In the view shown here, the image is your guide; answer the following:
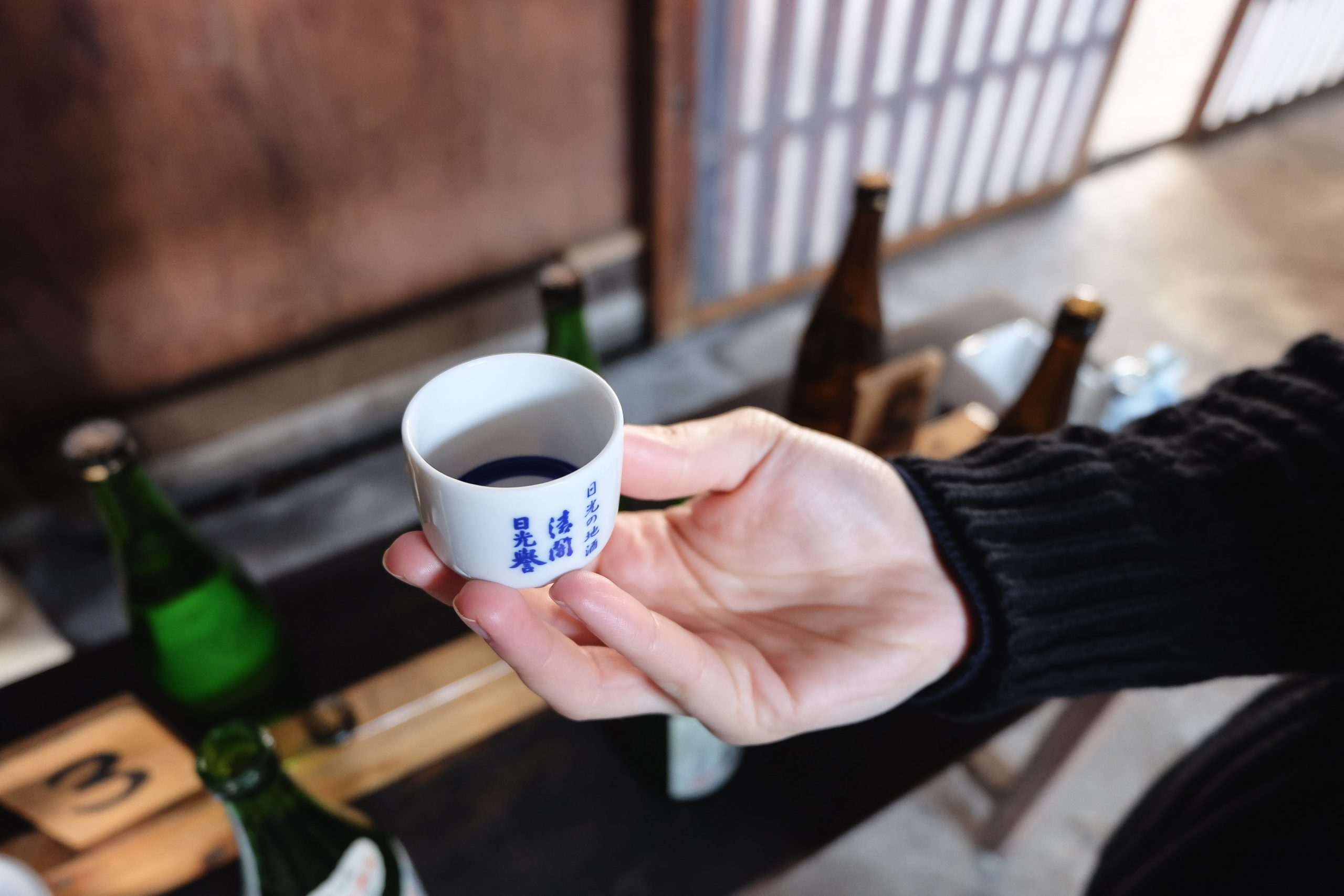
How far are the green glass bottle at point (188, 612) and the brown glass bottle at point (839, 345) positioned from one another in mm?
770

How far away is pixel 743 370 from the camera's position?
2.55 metres

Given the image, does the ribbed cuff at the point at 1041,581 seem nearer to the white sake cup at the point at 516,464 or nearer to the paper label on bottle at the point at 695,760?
the paper label on bottle at the point at 695,760

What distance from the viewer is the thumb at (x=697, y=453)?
29.0 inches

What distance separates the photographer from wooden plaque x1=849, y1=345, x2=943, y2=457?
1029mm

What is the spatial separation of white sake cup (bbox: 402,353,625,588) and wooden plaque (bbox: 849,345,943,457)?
490 mm

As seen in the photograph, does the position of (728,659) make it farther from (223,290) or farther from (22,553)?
(22,553)

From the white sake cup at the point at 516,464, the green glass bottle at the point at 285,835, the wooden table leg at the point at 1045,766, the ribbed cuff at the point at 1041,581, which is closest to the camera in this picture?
the white sake cup at the point at 516,464

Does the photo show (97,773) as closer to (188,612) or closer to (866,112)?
(188,612)

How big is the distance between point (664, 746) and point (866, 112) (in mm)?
2260

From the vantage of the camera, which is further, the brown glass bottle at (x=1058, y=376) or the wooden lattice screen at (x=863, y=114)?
the wooden lattice screen at (x=863, y=114)

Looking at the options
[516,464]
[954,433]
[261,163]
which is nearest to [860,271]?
[954,433]

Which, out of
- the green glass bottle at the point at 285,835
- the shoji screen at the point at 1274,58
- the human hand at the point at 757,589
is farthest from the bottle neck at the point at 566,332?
the shoji screen at the point at 1274,58

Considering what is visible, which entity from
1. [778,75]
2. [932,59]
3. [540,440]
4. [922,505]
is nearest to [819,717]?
[922,505]

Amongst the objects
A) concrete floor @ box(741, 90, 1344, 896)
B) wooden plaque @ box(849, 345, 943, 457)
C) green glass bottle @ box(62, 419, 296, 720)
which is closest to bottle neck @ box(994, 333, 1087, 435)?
wooden plaque @ box(849, 345, 943, 457)
